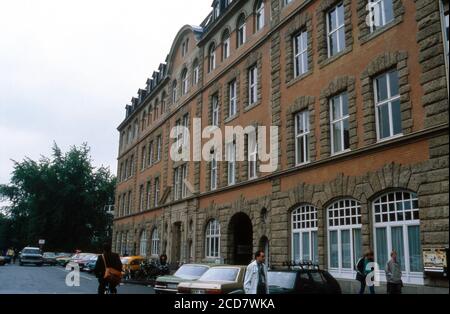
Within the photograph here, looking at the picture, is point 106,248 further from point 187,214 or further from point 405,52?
point 187,214

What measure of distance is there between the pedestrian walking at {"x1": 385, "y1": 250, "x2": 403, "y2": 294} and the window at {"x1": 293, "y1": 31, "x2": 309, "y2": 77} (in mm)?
9600

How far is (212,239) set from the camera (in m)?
26.8

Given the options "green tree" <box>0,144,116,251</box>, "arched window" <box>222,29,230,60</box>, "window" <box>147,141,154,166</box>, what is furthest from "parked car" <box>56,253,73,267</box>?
"arched window" <box>222,29,230,60</box>

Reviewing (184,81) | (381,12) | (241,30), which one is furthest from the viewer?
(184,81)

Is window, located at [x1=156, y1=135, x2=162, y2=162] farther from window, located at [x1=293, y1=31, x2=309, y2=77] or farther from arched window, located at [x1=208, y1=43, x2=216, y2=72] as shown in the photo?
window, located at [x1=293, y1=31, x2=309, y2=77]

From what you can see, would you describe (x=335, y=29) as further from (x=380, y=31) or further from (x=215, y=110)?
(x=215, y=110)

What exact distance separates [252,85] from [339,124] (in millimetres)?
8336

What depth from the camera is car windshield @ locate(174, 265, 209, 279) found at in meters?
15.1

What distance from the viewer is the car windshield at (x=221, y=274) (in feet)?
42.3

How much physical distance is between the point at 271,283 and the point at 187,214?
748 inches

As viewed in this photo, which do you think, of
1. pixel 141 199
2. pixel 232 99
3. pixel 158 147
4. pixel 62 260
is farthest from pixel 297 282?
pixel 62 260

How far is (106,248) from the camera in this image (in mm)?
11555

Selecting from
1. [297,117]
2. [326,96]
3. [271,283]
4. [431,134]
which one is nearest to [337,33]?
[326,96]

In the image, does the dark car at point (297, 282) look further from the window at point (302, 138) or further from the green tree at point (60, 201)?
the green tree at point (60, 201)
